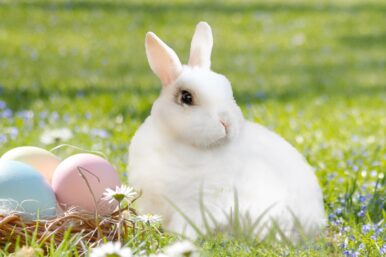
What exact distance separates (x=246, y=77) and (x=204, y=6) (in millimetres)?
4825

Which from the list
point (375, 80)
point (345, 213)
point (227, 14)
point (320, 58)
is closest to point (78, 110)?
point (345, 213)

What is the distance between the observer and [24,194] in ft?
11.1

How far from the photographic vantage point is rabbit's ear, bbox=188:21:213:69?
11.7 ft

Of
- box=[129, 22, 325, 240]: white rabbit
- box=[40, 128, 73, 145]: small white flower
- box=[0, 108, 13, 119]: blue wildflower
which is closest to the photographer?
box=[129, 22, 325, 240]: white rabbit

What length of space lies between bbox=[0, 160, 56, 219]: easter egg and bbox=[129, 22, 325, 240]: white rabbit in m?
0.37

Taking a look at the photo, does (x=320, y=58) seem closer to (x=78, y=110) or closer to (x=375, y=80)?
(x=375, y=80)

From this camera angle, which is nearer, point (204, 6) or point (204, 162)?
point (204, 162)

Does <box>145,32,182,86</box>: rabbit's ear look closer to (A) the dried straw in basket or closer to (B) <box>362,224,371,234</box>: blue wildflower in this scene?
(A) the dried straw in basket

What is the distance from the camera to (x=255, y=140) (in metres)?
3.50

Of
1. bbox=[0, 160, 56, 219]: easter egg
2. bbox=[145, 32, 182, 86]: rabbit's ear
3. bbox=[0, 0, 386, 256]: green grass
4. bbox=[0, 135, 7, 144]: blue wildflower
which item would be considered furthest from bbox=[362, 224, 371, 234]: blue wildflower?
bbox=[0, 135, 7, 144]: blue wildflower

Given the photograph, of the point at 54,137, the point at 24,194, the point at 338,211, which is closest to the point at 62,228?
the point at 24,194

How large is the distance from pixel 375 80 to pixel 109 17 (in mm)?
4645

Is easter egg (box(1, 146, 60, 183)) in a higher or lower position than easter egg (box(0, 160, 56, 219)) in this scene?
higher

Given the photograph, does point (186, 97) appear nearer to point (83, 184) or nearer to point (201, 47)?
point (201, 47)
